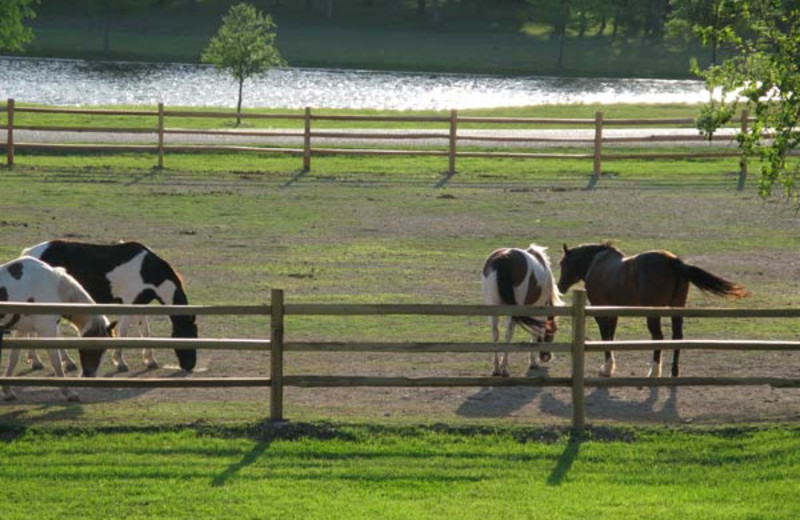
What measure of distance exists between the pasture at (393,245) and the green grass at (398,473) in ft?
→ 2.46

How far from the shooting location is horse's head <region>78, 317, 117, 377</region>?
12.7 m

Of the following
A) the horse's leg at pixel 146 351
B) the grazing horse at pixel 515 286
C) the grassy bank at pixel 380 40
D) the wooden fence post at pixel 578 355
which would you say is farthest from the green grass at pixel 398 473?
the grassy bank at pixel 380 40

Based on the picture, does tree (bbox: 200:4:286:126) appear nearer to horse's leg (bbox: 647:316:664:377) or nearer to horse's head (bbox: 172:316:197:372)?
horse's head (bbox: 172:316:197:372)

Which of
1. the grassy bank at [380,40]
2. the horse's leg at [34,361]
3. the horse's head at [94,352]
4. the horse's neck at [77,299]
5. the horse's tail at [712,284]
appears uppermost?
the grassy bank at [380,40]

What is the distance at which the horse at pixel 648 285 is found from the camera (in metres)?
13.7


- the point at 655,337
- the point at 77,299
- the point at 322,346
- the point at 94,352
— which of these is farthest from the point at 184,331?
the point at 655,337

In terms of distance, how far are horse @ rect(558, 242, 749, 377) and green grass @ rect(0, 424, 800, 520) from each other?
2176 millimetres

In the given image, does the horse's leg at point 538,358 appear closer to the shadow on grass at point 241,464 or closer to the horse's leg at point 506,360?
the horse's leg at point 506,360

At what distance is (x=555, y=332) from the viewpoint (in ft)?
51.2

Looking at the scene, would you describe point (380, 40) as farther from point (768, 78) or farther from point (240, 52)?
point (768, 78)

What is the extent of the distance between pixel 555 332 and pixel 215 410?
15.8ft

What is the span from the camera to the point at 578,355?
11648 millimetres

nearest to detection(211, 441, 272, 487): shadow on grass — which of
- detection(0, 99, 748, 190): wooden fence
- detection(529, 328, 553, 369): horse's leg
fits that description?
detection(529, 328, 553, 369): horse's leg

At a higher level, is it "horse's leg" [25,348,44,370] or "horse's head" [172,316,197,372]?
"horse's head" [172,316,197,372]
